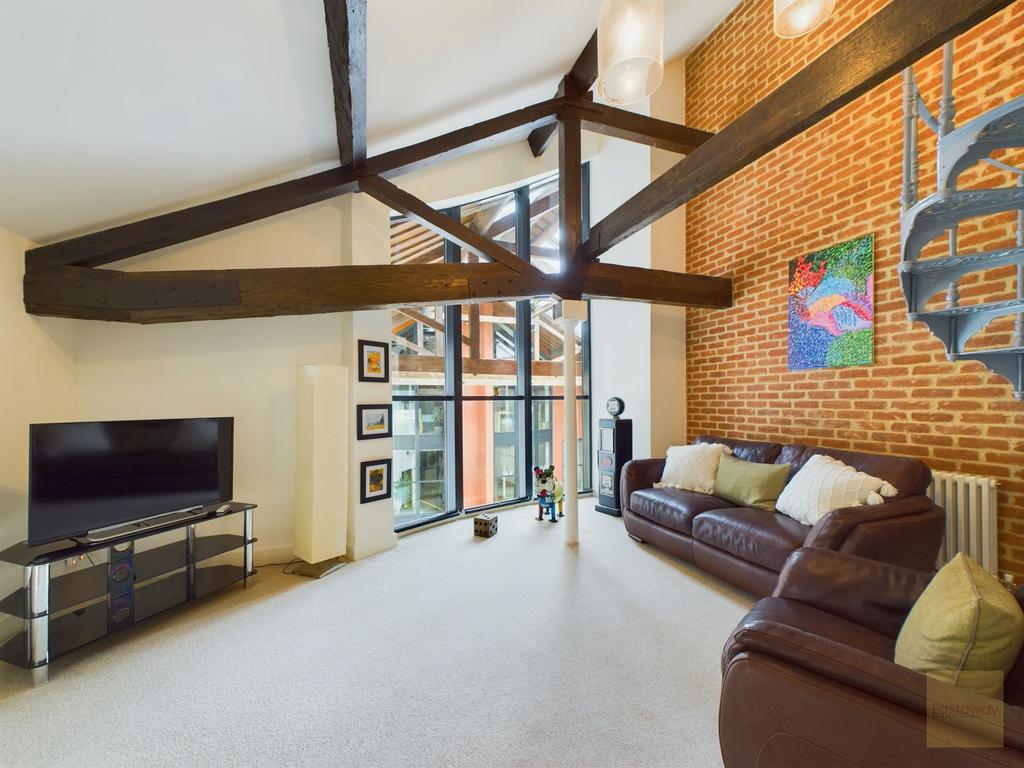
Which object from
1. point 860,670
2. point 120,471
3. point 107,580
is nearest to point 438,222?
point 120,471

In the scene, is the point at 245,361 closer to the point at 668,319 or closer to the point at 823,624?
the point at 823,624

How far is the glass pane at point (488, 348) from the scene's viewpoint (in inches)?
186

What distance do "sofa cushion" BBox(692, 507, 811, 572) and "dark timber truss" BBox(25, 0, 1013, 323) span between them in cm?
183

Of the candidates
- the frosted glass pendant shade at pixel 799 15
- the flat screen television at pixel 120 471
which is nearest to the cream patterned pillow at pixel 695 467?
the frosted glass pendant shade at pixel 799 15

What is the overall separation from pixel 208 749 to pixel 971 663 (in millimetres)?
2470

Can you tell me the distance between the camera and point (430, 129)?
10.9ft

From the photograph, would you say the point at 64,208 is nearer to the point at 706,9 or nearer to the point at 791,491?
the point at 791,491

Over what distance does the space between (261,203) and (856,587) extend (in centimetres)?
387

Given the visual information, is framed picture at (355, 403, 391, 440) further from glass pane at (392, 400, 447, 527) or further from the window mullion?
the window mullion

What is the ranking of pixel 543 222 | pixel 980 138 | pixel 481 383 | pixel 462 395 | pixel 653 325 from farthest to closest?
pixel 543 222 < pixel 481 383 < pixel 462 395 < pixel 653 325 < pixel 980 138

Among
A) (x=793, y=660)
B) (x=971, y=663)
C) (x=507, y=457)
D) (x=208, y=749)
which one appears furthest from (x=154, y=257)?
(x=971, y=663)

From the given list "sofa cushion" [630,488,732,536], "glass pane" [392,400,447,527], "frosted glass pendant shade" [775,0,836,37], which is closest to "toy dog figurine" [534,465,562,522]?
"sofa cushion" [630,488,732,536]

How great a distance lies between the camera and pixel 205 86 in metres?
2.13

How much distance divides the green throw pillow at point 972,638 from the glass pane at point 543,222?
14.7 feet
